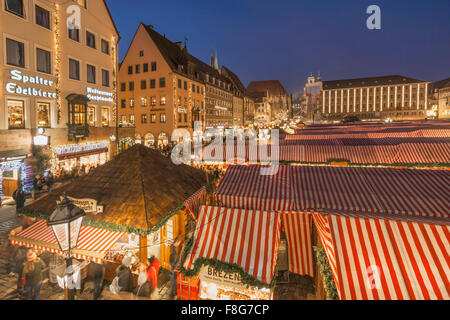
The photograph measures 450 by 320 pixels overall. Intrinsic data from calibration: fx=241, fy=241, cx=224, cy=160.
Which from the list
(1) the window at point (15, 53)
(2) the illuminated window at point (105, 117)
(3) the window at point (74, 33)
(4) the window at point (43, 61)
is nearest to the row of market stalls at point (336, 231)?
(1) the window at point (15, 53)

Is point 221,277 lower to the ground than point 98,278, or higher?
higher

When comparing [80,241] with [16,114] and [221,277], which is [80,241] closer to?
[221,277]

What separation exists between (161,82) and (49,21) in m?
21.5

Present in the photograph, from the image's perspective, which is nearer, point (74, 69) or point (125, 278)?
point (125, 278)

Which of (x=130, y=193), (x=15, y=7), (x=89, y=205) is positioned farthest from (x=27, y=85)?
(x=130, y=193)

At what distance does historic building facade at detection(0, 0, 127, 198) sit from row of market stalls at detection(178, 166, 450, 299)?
15.7 meters

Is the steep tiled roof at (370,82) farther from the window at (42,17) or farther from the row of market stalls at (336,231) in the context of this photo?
the row of market stalls at (336,231)

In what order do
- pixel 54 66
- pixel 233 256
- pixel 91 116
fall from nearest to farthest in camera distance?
pixel 233 256
pixel 54 66
pixel 91 116

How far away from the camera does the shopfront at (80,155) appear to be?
19181 mm

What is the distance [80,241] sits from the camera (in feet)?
23.1

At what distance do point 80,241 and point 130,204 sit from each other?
179 centimetres

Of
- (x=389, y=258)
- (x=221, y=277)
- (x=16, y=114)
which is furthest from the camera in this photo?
(x=16, y=114)

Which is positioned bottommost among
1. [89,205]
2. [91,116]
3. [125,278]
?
[125,278]

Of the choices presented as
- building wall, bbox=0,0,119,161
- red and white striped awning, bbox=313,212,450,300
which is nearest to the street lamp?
red and white striped awning, bbox=313,212,450,300
